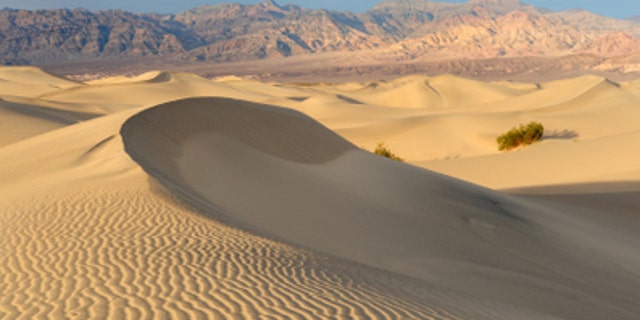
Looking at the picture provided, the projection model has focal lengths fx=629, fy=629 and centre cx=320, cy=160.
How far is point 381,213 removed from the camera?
38.5 feet

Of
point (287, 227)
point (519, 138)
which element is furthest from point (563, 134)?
point (287, 227)

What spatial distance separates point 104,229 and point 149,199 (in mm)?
1529

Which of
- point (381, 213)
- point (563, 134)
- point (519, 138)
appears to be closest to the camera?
point (381, 213)

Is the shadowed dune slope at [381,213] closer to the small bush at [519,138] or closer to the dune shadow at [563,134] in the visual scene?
the small bush at [519,138]

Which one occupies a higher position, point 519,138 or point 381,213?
point 519,138

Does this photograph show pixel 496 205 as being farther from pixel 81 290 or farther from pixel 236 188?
pixel 81 290

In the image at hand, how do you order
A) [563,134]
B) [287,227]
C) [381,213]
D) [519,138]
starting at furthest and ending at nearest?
[563,134] < [519,138] < [381,213] < [287,227]

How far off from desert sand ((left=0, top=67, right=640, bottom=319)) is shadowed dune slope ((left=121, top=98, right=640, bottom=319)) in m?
0.05

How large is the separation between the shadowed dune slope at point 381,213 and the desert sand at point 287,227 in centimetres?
5

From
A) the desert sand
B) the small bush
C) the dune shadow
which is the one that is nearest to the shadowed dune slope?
the desert sand

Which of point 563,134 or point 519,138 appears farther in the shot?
point 563,134

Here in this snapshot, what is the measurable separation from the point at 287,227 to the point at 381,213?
2431 millimetres

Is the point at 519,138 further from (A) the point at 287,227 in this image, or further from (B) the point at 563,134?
(A) the point at 287,227

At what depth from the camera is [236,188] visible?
12.0 meters
